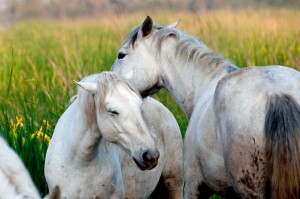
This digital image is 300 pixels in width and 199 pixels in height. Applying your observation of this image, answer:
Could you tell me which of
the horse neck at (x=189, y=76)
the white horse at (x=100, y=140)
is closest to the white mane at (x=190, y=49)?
the horse neck at (x=189, y=76)

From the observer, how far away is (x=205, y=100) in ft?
19.7

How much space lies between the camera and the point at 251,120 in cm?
510

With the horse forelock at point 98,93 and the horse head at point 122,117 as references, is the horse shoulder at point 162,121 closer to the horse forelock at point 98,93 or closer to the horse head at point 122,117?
the horse forelock at point 98,93

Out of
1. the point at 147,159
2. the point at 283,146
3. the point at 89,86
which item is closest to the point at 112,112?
the point at 89,86

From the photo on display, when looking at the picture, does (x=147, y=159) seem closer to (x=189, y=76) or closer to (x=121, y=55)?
(x=189, y=76)

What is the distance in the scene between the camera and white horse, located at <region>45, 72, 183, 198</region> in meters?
5.44

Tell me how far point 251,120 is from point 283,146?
0.25 metres

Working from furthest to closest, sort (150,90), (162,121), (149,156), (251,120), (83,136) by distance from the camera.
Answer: (162,121) → (150,90) → (83,136) → (149,156) → (251,120)

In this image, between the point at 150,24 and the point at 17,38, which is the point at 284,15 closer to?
the point at 17,38

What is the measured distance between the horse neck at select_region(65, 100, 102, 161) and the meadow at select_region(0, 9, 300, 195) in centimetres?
127

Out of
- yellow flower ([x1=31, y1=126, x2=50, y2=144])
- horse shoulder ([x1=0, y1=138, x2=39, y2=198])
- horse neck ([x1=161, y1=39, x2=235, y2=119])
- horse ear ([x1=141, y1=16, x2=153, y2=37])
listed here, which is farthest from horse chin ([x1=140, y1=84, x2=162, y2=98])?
horse shoulder ([x1=0, y1=138, x2=39, y2=198])

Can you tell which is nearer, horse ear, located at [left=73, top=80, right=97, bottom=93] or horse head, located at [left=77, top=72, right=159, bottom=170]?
horse head, located at [left=77, top=72, right=159, bottom=170]

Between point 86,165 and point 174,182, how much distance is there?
1.68 metres

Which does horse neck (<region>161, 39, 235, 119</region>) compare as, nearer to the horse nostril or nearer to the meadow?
the horse nostril
